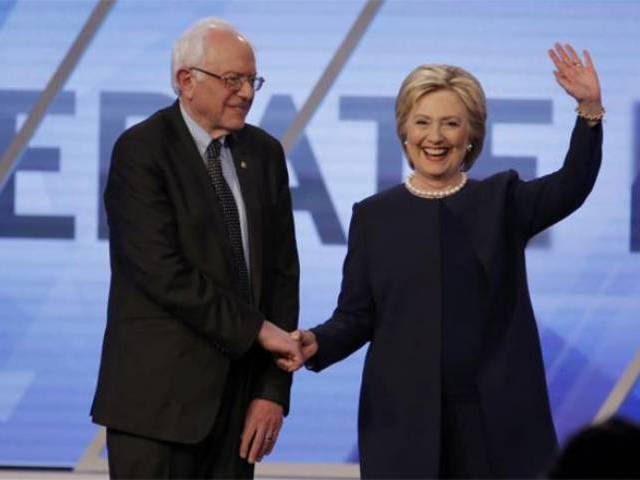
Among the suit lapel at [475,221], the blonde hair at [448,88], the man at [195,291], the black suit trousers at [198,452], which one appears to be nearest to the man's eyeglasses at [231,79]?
the man at [195,291]

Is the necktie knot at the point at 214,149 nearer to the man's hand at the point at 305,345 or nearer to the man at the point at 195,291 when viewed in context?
the man at the point at 195,291

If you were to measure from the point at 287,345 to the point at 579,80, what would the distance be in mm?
802

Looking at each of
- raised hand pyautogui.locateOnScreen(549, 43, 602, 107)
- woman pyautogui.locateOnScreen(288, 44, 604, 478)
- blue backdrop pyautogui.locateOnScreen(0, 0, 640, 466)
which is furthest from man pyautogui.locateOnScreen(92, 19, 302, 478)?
blue backdrop pyautogui.locateOnScreen(0, 0, 640, 466)

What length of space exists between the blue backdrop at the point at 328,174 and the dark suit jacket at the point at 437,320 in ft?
5.08

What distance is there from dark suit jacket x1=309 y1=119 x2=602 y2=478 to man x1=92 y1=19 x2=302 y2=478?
0.19 m

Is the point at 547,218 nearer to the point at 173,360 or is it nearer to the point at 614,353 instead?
the point at 173,360

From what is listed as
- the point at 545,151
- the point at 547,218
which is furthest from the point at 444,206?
the point at 545,151

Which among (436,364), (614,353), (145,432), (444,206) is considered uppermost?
(444,206)

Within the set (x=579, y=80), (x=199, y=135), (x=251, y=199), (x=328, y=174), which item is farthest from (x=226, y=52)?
(x=328, y=174)

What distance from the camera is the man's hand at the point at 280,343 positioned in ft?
9.58

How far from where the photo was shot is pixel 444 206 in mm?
2939

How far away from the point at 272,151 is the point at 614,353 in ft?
5.96

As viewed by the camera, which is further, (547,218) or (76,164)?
(76,164)

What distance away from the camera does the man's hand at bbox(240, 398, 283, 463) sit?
9.86 feet
